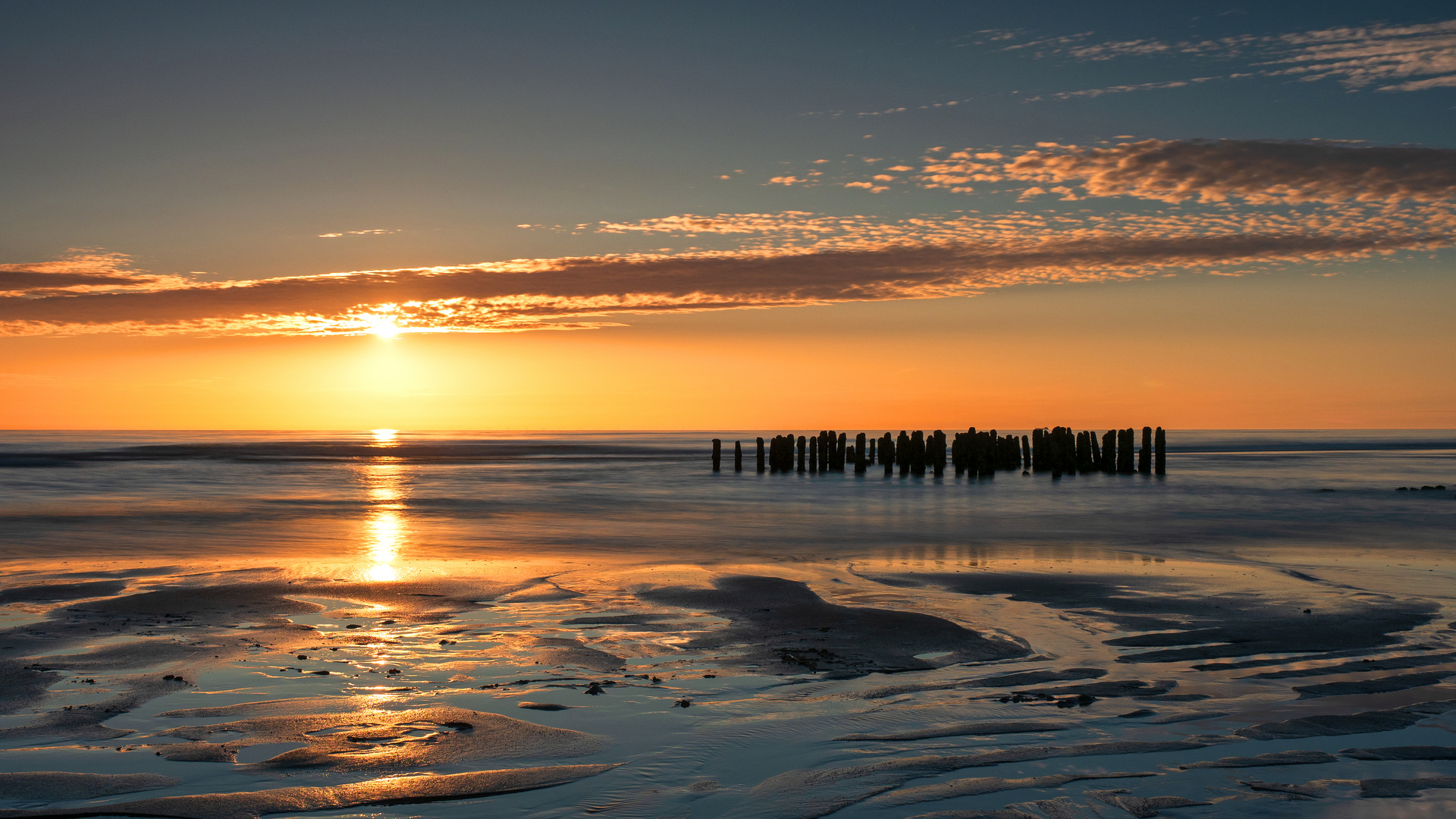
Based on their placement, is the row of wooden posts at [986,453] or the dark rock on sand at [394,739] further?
the row of wooden posts at [986,453]

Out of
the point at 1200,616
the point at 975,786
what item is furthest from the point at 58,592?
the point at 1200,616

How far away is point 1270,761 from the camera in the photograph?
16.9 ft

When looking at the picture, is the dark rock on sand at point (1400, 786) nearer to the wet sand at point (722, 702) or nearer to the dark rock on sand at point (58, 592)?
the wet sand at point (722, 702)

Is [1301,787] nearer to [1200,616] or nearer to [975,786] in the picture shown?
[975,786]

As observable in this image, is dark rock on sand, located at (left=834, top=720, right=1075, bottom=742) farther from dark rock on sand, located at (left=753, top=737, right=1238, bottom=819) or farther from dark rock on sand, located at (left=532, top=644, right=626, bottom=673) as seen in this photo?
dark rock on sand, located at (left=532, top=644, right=626, bottom=673)

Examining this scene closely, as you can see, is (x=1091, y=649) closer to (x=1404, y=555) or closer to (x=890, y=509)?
(x=1404, y=555)

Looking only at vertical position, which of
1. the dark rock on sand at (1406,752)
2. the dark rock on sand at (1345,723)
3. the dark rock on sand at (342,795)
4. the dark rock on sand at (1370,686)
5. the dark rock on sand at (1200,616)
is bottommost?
the dark rock on sand at (1200,616)

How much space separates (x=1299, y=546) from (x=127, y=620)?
55.6ft

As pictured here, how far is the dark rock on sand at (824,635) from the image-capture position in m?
7.63

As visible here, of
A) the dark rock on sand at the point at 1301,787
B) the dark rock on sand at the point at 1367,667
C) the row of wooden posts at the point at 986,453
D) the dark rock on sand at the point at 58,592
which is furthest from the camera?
the row of wooden posts at the point at 986,453

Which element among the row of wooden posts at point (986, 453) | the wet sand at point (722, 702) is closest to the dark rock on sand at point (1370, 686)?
the wet sand at point (722, 702)

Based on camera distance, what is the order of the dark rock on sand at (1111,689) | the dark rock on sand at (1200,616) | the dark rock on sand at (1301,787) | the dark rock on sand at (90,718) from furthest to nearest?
1. the dark rock on sand at (1200,616)
2. the dark rock on sand at (1111,689)
3. the dark rock on sand at (90,718)
4. the dark rock on sand at (1301,787)

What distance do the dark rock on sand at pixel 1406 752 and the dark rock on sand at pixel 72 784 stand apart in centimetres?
610

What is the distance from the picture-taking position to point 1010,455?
43844 mm
